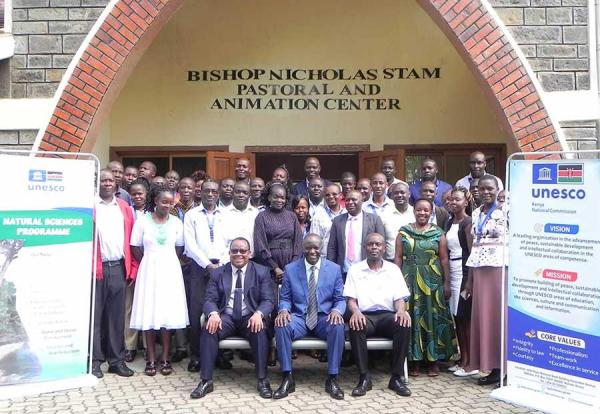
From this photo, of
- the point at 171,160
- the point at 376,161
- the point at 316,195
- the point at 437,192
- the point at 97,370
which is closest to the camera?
the point at 97,370

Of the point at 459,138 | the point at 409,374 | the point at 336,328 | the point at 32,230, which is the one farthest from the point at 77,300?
the point at 459,138

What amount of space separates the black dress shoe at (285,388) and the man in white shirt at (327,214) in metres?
1.39

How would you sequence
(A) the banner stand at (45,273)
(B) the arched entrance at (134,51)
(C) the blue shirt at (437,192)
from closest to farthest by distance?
(A) the banner stand at (45,273) → (B) the arched entrance at (134,51) → (C) the blue shirt at (437,192)

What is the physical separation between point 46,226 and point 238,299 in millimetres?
1705

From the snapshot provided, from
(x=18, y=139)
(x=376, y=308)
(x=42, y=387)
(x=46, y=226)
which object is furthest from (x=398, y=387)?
(x=18, y=139)

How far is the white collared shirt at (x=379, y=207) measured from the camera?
6.49m

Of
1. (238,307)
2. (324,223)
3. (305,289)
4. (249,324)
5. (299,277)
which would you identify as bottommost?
(249,324)

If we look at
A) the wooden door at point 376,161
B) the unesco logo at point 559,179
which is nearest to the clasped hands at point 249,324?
the unesco logo at point 559,179

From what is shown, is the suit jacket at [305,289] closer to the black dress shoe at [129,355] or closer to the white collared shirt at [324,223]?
the white collared shirt at [324,223]

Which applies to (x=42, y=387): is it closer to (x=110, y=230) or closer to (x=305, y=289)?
(x=110, y=230)

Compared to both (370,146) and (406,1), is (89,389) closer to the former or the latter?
(370,146)

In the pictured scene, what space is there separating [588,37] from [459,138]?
311 centimetres

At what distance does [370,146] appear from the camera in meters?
10.2

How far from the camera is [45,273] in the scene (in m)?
4.99
